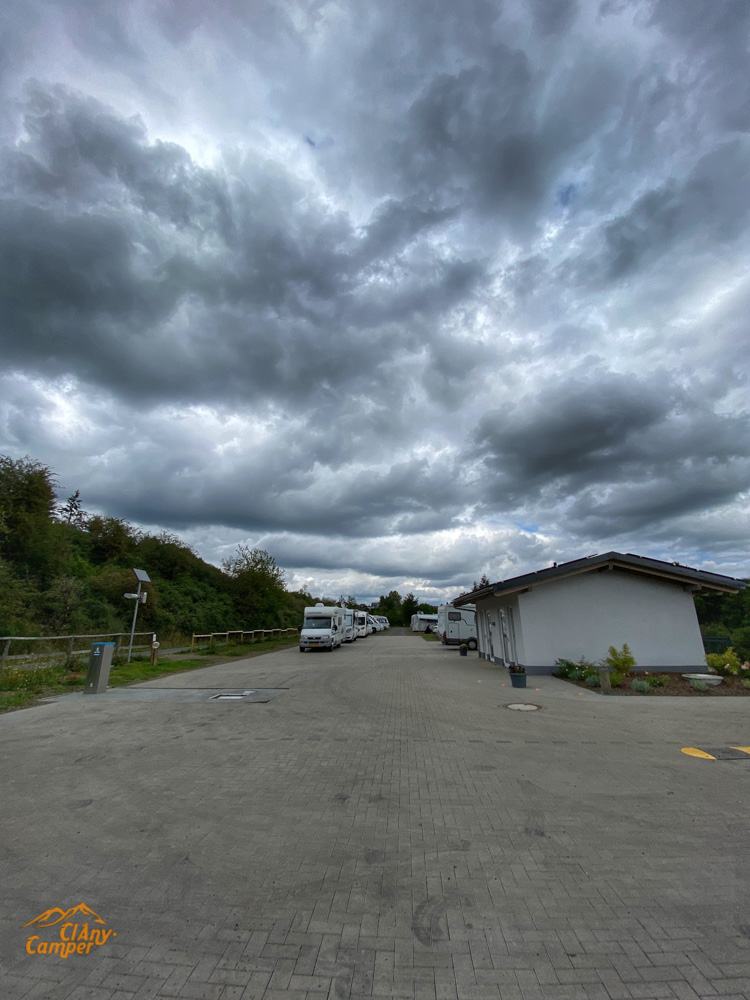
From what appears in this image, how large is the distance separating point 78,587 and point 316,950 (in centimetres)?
2247


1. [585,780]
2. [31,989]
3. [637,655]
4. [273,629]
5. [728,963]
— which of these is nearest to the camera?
[31,989]

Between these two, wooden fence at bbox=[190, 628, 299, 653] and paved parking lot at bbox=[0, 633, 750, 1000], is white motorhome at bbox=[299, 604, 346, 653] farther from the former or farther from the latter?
paved parking lot at bbox=[0, 633, 750, 1000]

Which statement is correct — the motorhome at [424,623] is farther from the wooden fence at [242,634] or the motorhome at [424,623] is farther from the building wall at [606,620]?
the building wall at [606,620]

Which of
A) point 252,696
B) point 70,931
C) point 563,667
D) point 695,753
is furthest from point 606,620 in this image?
point 70,931

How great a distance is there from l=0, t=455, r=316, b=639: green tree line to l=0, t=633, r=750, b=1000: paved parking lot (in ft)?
55.0

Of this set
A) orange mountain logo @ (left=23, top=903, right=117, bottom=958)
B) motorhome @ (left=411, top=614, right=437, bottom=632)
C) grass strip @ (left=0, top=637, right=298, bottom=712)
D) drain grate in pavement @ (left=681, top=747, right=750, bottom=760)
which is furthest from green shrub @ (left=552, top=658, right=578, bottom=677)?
motorhome @ (left=411, top=614, right=437, bottom=632)

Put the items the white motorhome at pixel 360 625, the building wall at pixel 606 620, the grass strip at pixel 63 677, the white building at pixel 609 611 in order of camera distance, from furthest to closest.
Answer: the white motorhome at pixel 360 625
the building wall at pixel 606 620
the white building at pixel 609 611
the grass strip at pixel 63 677

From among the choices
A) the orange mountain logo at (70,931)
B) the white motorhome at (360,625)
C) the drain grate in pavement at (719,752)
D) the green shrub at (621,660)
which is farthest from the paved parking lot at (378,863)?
the white motorhome at (360,625)

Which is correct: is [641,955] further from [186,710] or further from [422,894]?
[186,710]

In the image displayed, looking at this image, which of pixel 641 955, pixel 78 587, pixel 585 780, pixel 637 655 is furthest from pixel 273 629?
pixel 641 955

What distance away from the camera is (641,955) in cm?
297

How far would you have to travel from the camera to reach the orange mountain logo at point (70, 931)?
3025mm

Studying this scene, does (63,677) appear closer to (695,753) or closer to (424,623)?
(695,753)

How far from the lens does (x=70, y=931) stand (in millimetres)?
3209
